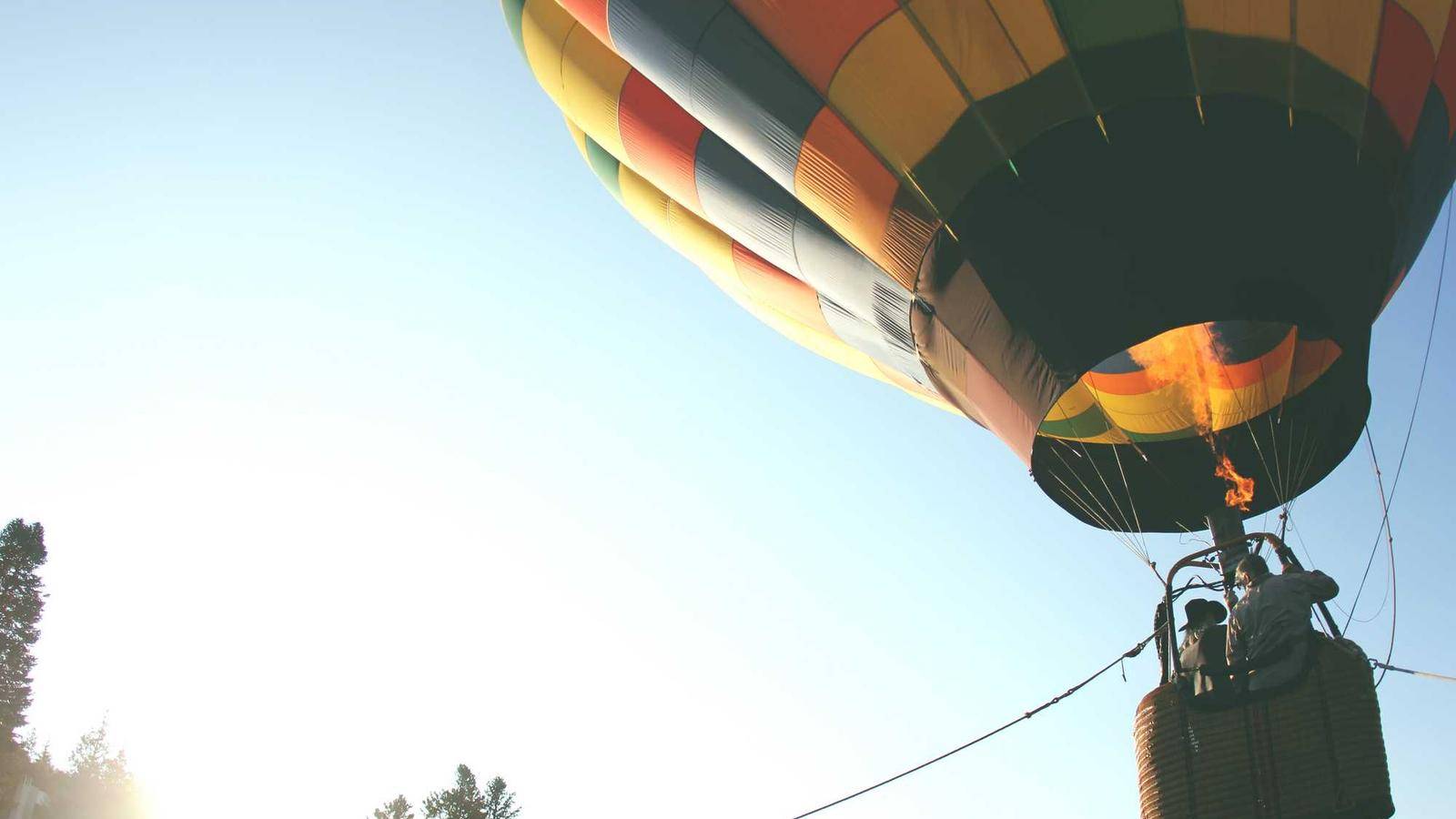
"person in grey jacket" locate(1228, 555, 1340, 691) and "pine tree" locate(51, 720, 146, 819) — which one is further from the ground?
"pine tree" locate(51, 720, 146, 819)

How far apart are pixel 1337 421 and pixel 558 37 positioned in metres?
4.28

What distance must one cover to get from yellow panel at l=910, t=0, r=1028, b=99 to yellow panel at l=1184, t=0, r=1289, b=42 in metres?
0.61

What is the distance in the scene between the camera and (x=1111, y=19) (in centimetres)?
432

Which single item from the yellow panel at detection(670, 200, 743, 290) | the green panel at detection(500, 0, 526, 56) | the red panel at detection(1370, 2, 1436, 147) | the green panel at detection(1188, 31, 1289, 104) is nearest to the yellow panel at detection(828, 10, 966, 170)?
the green panel at detection(1188, 31, 1289, 104)

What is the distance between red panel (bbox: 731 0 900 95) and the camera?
4.65 m

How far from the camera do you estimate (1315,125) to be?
170 inches

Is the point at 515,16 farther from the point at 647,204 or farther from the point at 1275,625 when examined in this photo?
the point at 1275,625

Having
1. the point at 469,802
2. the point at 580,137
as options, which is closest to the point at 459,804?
the point at 469,802

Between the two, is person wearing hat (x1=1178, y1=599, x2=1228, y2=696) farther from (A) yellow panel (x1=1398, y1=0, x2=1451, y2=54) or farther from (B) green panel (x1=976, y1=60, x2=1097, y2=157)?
(A) yellow panel (x1=1398, y1=0, x2=1451, y2=54)

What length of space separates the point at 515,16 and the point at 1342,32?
4.31 meters

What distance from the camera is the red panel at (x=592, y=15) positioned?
5566 millimetres

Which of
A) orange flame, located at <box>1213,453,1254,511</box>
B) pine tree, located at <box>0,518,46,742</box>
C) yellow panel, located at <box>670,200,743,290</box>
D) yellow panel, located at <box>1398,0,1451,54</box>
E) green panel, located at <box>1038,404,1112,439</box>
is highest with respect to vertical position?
pine tree, located at <box>0,518,46,742</box>

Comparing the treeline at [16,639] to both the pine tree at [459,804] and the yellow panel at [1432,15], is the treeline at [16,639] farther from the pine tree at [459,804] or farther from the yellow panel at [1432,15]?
the yellow panel at [1432,15]

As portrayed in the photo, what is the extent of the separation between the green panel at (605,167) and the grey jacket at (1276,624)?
4.76 m
